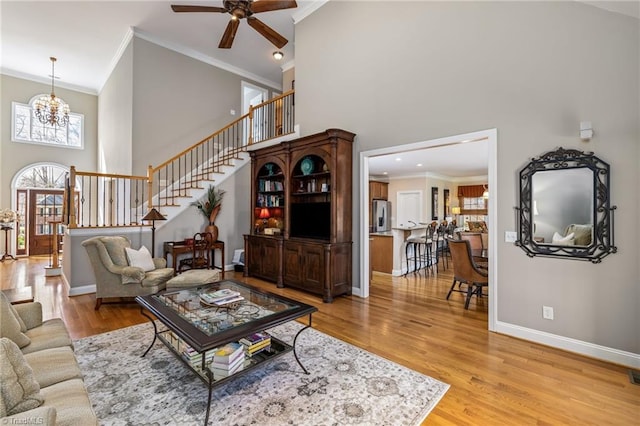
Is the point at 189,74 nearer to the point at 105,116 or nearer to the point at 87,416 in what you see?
the point at 105,116

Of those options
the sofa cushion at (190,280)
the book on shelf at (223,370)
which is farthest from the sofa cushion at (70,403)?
the sofa cushion at (190,280)

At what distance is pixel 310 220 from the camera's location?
5.40 meters

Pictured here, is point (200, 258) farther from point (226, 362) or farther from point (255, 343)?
point (226, 362)

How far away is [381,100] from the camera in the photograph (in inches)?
180

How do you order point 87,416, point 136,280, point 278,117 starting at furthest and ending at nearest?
point 278,117, point 136,280, point 87,416

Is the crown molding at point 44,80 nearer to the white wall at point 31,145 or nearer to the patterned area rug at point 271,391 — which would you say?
the white wall at point 31,145

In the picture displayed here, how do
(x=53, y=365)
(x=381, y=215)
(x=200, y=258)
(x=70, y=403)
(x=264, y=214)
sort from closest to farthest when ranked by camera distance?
→ (x=70, y=403), (x=53, y=365), (x=200, y=258), (x=264, y=214), (x=381, y=215)

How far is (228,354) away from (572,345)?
333 cm

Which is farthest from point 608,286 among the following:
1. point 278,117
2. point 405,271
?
Result: point 278,117

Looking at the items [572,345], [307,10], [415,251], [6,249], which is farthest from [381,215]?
[6,249]

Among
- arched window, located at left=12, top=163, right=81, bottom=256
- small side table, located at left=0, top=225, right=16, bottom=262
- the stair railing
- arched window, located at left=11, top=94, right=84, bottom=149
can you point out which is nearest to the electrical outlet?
the stair railing

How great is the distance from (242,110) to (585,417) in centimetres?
886

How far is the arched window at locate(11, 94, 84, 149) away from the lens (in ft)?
27.5

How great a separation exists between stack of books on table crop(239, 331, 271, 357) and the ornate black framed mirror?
291cm
